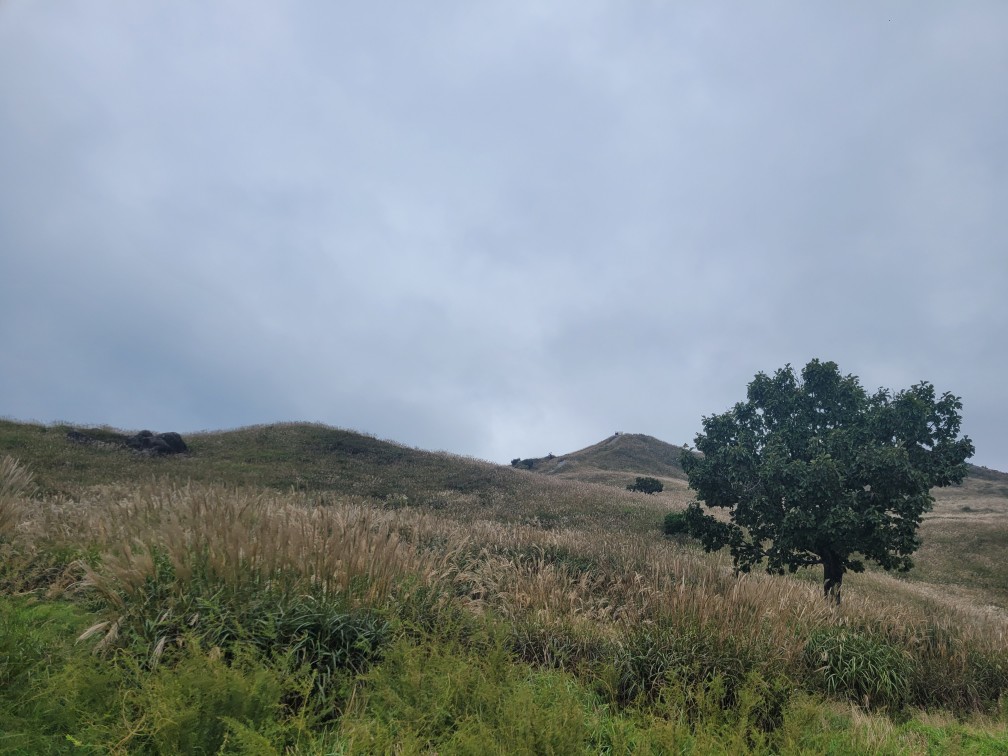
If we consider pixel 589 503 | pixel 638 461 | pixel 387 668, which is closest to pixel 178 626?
pixel 387 668

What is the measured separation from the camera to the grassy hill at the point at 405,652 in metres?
3.47

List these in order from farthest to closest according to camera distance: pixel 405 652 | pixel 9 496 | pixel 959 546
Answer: pixel 959 546
pixel 9 496
pixel 405 652

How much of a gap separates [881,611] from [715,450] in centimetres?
625

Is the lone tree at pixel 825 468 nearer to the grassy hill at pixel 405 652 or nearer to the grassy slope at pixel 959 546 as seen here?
the grassy hill at pixel 405 652

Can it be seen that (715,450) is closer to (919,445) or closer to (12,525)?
(919,445)

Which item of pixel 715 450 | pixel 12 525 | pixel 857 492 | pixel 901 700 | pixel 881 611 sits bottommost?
pixel 901 700

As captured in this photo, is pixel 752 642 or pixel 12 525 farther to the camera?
pixel 12 525

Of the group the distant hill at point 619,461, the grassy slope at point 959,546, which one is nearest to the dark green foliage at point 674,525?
the grassy slope at point 959,546

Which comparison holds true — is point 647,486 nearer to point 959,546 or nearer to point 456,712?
point 959,546

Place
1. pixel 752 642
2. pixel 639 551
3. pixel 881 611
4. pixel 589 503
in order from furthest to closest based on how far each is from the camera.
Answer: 1. pixel 589 503
2. pixel 639 551
3. pixel 881 611
4. pixel 752 642

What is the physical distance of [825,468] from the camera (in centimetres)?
1296

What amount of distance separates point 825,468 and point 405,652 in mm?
12357

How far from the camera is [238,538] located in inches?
220

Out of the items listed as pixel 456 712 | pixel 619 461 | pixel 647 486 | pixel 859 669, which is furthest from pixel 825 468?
Result: pixel 619 461
